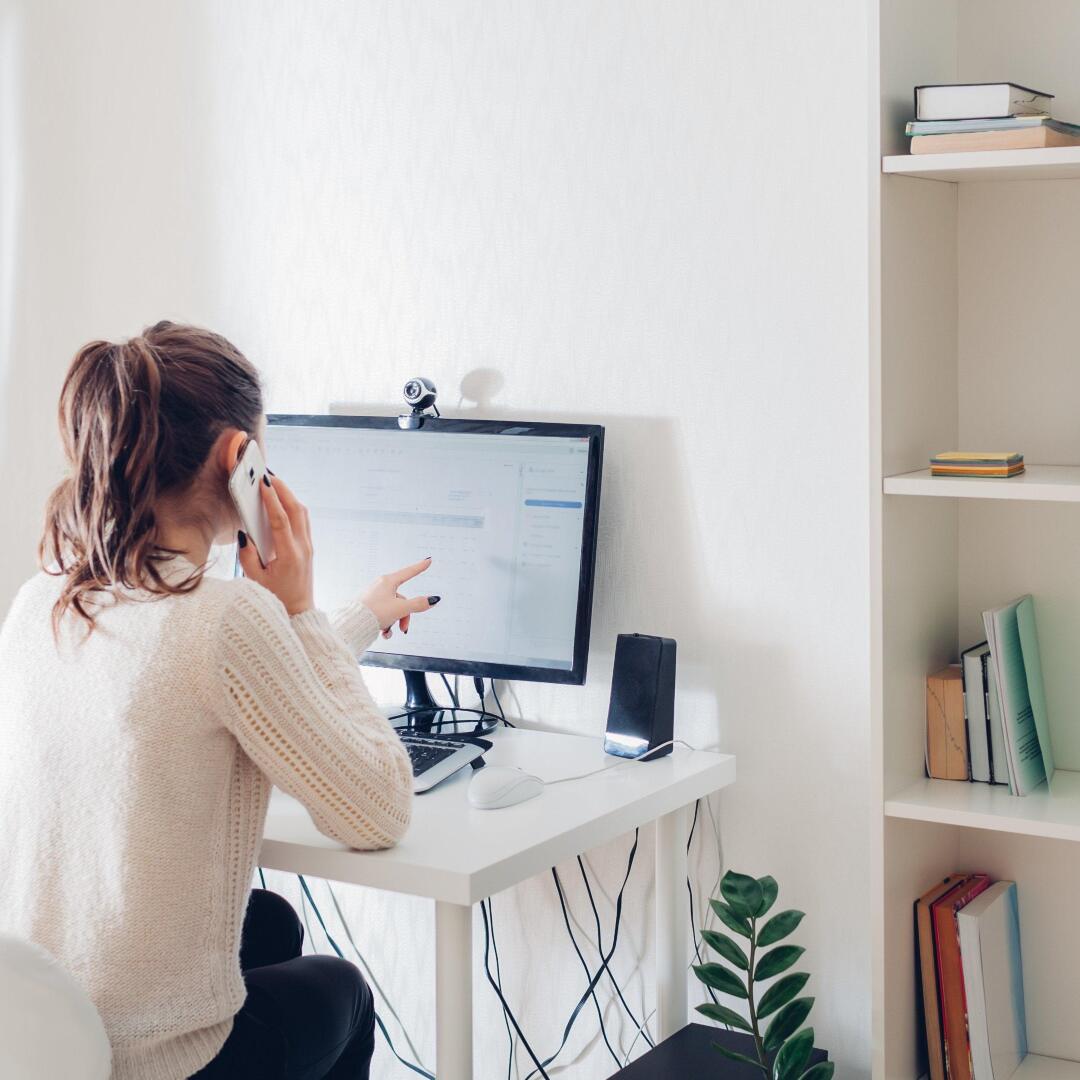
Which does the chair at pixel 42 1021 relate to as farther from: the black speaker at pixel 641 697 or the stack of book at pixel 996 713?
the stack of book at pixel 996 713

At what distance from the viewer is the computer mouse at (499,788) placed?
65.6 inches

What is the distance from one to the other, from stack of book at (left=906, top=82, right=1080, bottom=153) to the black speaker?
0.71 meters

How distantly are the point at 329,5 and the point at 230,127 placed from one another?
0.88 ft

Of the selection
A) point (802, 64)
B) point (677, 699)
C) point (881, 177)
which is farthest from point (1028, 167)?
point (677, 699)

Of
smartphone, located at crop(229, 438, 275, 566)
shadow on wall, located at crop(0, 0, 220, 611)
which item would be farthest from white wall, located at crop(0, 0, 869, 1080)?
smartphone, located at crop(229, 438, 275, 566)

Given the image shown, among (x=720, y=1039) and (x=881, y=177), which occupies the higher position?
(x=881, y=177)

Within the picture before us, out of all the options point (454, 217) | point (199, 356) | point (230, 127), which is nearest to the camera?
point (199, 356)

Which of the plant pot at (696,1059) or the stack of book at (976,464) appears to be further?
the plant pot at (696,1059)

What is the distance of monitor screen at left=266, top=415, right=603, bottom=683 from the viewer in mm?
1977

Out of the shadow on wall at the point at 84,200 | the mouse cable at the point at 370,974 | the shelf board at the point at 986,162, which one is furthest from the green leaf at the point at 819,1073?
the shadow on wall at the point at 84,200

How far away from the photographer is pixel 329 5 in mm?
2254

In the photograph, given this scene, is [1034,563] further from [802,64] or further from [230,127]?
[230,127]

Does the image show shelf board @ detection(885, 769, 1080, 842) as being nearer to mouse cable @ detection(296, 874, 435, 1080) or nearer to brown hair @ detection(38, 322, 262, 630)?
brown hair @ detection(38, 322, 262, 630)

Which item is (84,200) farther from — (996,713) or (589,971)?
(996,713)
